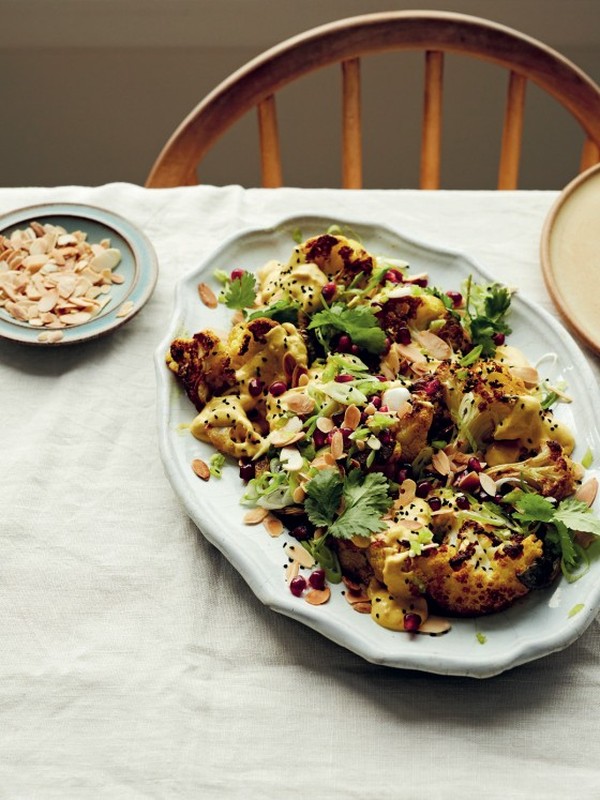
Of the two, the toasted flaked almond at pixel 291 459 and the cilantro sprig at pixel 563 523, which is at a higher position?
the toasted flaked almond at pixel 291 459

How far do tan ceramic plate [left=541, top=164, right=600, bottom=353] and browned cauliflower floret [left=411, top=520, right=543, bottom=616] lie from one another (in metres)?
0.57

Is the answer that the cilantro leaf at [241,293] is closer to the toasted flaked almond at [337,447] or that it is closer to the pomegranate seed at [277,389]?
the pomegranate seed at [277,389]

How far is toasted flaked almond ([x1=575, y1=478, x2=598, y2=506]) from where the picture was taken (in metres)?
1.31

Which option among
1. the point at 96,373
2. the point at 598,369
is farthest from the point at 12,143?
the point at 598,369

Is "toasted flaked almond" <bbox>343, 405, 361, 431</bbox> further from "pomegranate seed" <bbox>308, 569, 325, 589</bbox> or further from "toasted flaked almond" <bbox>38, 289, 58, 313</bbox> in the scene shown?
"toasted flaked almond" <bbox>38, 289, 58, 313</bbox>

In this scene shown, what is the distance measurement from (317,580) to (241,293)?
588mm

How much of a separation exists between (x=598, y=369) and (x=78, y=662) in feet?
3.30

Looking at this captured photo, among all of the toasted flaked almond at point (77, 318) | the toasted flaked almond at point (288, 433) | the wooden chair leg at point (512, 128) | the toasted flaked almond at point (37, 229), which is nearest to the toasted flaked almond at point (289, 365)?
the toasted flaked almond at point (288, 433)

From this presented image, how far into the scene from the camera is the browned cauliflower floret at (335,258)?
1591 millimetres

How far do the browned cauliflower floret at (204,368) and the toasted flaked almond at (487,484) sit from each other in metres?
0.42

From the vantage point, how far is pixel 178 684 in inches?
48.6

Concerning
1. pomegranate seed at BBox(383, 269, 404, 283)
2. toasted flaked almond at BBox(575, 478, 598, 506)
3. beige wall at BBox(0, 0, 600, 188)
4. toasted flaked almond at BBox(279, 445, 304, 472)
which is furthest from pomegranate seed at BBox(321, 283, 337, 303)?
beige wall at BBox(0, 0, 600, 188)

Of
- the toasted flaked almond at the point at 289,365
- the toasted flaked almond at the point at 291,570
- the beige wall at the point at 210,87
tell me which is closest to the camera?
the toasted flaked almond at the point at 291,570

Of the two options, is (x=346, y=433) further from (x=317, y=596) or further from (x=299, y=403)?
(x=317, y=596)
